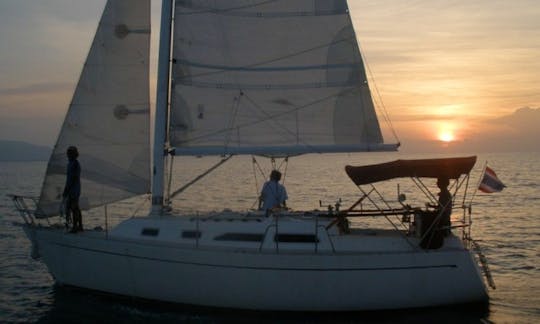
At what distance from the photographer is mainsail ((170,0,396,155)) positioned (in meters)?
13.5

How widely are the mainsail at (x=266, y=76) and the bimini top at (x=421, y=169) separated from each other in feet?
5.07

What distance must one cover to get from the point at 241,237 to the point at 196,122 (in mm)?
2954

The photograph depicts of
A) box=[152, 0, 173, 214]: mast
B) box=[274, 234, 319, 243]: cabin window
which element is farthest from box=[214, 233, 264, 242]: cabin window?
box=[152, 0, 173, 214]: mast

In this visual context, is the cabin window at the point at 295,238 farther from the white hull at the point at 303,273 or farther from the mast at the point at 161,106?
the mast at the point at 161,106

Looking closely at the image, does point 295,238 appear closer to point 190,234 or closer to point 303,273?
point 303,273

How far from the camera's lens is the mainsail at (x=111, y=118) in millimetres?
13734

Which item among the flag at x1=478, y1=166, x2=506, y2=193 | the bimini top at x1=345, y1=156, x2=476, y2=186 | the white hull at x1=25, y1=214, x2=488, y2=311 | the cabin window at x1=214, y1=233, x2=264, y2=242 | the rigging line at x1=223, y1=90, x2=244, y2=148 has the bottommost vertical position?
the white hull at x1=25, y1=214, x2=488, y2=311

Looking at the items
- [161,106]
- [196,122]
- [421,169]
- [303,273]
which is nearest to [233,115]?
[196,122]

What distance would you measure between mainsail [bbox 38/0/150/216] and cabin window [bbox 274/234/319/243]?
3786mm

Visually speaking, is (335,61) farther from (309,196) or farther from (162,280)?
(309,196)

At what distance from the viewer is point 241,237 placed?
1237cm

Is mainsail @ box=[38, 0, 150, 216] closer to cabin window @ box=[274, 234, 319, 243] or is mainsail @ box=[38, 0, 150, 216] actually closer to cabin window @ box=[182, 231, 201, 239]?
cabin window @ box=[182, 231, 201, 239]

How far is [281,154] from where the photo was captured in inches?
526

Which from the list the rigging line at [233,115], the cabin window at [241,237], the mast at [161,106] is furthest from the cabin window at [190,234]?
the rigging line at [233,115]
